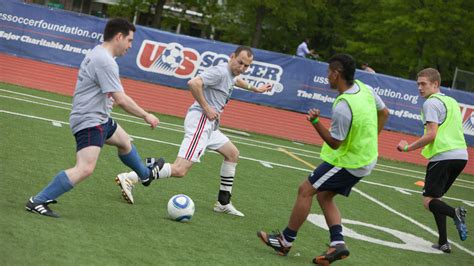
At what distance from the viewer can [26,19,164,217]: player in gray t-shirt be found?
25.4 ft

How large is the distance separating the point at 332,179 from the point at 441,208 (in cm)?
267

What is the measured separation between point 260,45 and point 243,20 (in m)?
1.55

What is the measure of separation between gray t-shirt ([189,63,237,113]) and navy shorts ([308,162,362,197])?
210 cm

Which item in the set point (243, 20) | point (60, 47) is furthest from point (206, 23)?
point (60, 47)

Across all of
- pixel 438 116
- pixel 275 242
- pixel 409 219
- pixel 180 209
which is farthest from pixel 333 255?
pixel 409 219

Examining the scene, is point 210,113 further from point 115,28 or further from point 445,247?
point 445,247

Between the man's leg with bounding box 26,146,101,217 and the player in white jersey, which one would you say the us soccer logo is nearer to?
the player in white jersey

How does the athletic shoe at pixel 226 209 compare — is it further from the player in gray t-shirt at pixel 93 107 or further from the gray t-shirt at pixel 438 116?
the gray t-shirt at pixel 438 116

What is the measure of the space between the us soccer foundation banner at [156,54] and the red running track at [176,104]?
0.55 ft

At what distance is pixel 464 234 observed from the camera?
9.83m

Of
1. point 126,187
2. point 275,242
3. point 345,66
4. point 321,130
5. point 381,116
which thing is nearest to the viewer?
point 321,130

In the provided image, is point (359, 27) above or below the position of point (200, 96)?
below

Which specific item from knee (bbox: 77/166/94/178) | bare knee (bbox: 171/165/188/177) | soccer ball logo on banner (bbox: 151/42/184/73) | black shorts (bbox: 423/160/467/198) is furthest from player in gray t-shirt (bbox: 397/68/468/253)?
soccer ball logo on banner (bbox: 151/42/184/73)

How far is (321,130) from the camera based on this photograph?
24.4 ft
